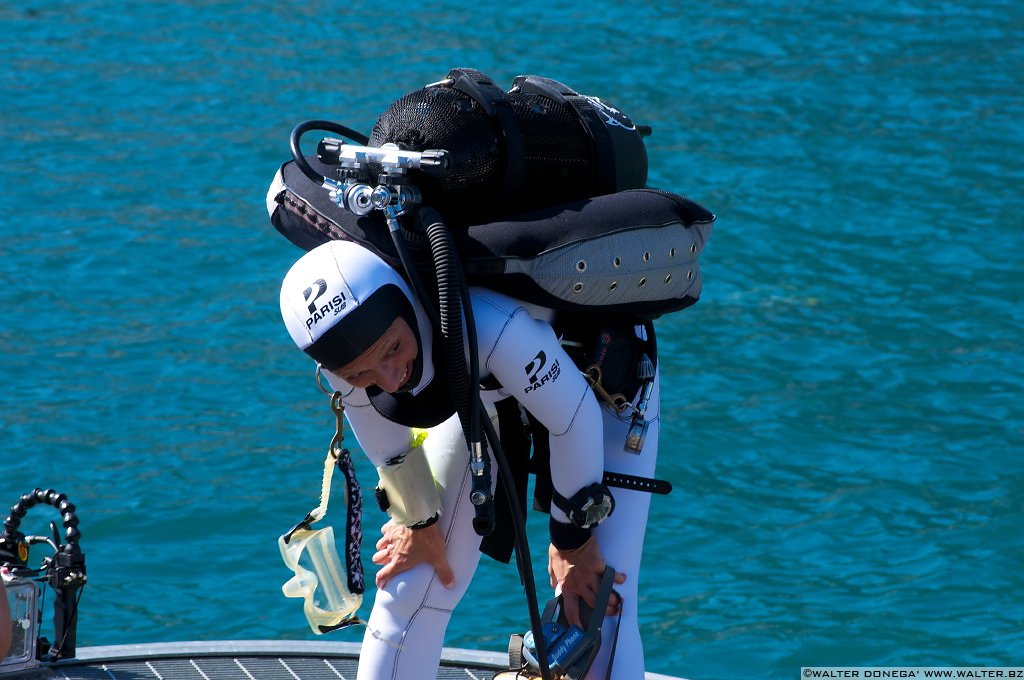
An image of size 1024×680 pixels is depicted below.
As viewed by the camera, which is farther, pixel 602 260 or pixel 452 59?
pixel 452 59

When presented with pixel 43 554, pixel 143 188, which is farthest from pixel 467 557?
pixel 143 188

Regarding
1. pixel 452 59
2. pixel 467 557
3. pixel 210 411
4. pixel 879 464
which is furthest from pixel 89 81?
pixel 467 557

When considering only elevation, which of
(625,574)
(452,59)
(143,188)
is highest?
(452,59)

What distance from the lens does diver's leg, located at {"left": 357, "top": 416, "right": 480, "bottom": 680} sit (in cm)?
308

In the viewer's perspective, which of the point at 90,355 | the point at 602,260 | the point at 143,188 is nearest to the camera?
the point at 602,260

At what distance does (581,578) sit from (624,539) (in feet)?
0.46

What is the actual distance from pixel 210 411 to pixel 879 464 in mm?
3260

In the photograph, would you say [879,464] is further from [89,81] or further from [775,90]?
[89,81]

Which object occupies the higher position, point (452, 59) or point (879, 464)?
point (452, 59)

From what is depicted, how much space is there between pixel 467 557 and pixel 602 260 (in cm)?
78

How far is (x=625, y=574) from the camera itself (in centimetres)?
307

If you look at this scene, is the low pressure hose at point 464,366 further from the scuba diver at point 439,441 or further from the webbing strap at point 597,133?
the webbing strap at point 597,133

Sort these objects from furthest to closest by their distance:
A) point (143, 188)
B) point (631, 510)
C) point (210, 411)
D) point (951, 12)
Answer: point (951, 12) < point (143, 188) < point (210, 411) < point (631, 510)

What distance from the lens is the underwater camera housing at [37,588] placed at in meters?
3.81
